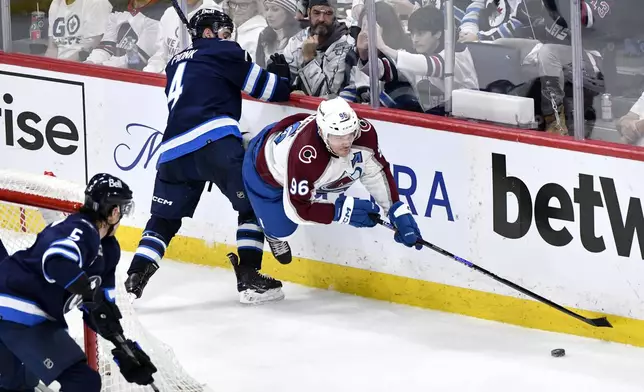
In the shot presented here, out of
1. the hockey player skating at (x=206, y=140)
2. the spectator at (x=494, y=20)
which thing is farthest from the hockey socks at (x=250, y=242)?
the spectator at (x=494, y=20)

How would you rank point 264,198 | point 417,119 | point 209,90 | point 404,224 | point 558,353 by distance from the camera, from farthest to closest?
point 209,90 → point 417,119 → point 264,198 → point 404,224 → point 558,353

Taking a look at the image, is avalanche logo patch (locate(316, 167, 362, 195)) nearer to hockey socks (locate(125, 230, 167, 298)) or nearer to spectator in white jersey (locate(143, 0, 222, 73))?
hockey socks (locate(125, 230, 167, 298))

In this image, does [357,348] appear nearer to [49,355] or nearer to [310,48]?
[310,48]

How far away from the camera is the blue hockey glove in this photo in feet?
17.6

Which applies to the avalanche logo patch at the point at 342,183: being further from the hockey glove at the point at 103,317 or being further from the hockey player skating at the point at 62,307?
the hockey glove at the point at 103,317

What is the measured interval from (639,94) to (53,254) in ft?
7.50

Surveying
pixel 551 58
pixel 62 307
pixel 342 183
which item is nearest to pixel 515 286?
pixel 342 183

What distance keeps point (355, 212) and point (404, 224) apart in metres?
0.20

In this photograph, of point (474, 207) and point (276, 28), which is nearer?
point (474, 207)

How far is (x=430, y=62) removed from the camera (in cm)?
578

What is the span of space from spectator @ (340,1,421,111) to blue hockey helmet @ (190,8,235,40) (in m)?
0.52

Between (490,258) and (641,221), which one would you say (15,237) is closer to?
(490,258)

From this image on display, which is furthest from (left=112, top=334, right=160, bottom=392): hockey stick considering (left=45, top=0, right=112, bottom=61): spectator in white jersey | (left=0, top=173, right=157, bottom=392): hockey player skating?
(left=45, top=0, right=112, bottom=61): spectator in white jersey

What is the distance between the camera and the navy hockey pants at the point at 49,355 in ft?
14.1
